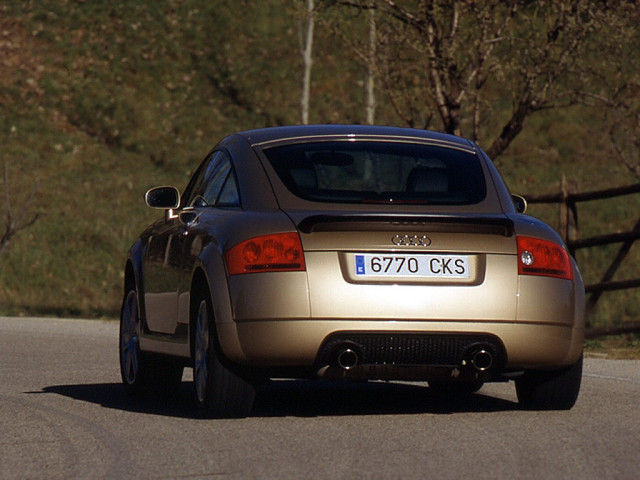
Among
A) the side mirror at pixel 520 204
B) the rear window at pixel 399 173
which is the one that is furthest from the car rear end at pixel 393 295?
the side mirror at pixel 520 204

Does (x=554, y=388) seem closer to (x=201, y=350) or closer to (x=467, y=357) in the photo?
(x=467, y=357)

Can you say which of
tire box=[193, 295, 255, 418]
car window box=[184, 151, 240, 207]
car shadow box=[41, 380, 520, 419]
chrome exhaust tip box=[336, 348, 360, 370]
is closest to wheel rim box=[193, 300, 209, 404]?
tire box=[193, 295, 255, 418]

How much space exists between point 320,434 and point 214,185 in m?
2.26

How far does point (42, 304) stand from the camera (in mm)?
27906

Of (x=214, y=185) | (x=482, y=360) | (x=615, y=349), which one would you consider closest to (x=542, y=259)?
(x=482, y=360)

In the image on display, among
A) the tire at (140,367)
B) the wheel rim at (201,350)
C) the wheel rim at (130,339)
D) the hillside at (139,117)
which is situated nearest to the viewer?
the wheel rim at (201,350)

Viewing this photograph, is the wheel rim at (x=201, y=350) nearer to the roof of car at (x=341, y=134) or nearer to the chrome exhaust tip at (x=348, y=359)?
the chrome exhaust tip at (x=348, y=359)

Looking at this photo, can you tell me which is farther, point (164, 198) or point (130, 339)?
point (130, 339)

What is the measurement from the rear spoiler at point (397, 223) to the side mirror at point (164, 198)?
1902mm

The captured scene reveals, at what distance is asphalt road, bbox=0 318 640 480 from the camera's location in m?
6.71

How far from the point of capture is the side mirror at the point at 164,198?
386 inches

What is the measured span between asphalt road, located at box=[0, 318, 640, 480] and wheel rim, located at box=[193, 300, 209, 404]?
196mm

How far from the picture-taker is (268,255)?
8.09 metres

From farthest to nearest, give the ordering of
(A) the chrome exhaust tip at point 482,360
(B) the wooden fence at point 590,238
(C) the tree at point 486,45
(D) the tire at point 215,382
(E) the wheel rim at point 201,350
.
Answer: (C) the tree at point 486,45 < (B) the wooden fence at point 590,238 < (E) the wheel rim at point 201,350 < (D) the tire at point 215,382 < (A) the chrome exhaust tip at point 482,360
